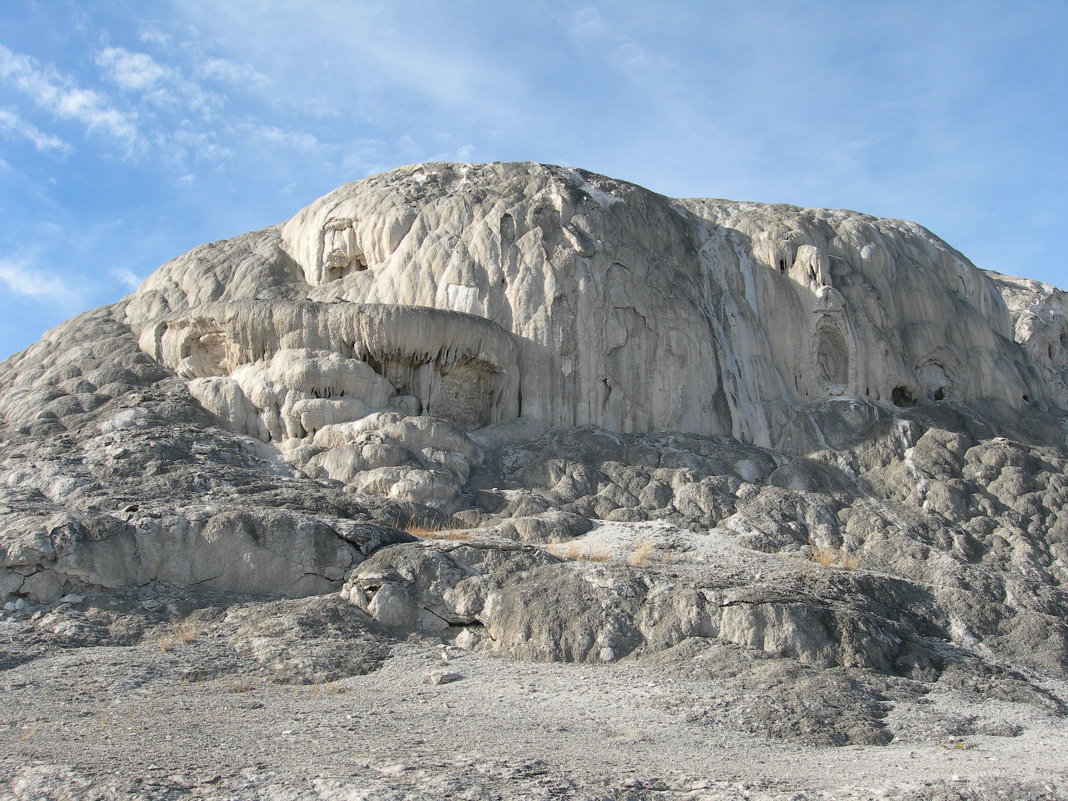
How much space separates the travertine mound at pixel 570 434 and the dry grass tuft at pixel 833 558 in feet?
0.19

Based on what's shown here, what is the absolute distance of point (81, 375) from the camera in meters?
22.6

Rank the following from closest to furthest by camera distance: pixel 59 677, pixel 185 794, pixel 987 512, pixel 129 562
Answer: pixel 185 794, pixel 59 677, pixel 129 562, pixel 987 512

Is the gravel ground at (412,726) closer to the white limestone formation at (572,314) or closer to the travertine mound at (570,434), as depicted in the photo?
the travertine mound at (570,434)

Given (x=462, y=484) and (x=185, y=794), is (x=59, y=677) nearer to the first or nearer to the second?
(x=185, y=794)

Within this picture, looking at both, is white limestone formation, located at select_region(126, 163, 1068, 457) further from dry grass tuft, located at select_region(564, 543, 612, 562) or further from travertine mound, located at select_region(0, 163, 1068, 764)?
dry grass tuft, located at select_region(564, 543, 612, 562)

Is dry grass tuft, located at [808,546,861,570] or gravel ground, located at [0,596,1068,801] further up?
dry grass tuft, located at [808,546,861,570]

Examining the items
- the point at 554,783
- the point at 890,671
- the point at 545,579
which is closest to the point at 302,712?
the point at 554,783

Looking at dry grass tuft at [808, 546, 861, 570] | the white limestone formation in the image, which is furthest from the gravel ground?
the white limestone formation

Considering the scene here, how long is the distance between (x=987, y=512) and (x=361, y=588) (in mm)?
12917

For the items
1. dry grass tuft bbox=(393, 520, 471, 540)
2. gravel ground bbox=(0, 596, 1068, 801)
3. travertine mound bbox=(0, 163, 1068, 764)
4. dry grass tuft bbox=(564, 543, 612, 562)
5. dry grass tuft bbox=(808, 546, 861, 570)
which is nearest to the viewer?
gravel ground bbox=(0, 596, 1068, 801)

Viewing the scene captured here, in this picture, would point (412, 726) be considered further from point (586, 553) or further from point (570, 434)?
point (570, 434)

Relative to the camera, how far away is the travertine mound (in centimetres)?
1526

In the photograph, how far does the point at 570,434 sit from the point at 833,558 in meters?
6.05

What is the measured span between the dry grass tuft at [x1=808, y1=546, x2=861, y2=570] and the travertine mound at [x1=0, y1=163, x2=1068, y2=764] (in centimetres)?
6
